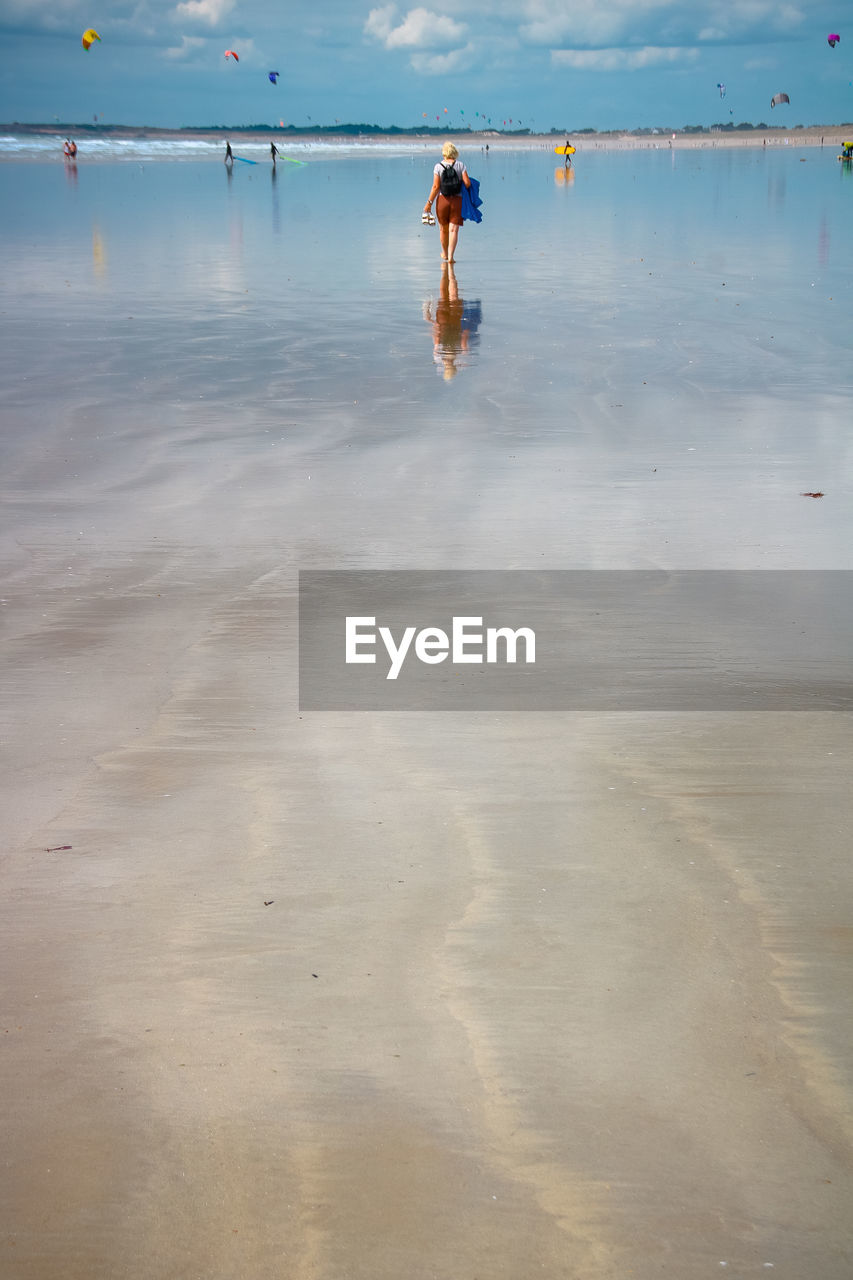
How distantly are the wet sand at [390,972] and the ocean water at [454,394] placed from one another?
4.70ft

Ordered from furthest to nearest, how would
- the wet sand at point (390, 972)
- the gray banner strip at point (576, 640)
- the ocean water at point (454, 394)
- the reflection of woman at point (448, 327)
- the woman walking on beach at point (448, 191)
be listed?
the woman walking on beach at point (448, 191) < the reflection of woman at point (448, 327) < the ocean water at point (454, 394) < the gray banner strip at point (576, 640) < the wet sand at point (390, 972)

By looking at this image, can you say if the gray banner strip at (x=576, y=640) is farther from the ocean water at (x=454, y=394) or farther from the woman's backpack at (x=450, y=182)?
the woman's backpack at (x=450, y=182)

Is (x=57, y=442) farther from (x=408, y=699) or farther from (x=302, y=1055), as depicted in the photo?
(x=302, y=1055)

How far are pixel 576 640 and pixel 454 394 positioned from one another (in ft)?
15.0

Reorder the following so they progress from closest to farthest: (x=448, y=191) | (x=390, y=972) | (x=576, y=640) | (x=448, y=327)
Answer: (x=390, y=972) < (x=576, y=640) < (x=448, y=327) < (x=448, y=191)

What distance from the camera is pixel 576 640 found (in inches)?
183

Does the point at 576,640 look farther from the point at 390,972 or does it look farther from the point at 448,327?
the point at 448,327

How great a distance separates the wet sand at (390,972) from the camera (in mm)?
2066

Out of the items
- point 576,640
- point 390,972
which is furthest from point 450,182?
point 390,972

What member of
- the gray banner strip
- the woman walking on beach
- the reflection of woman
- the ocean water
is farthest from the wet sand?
the woman walking on beach

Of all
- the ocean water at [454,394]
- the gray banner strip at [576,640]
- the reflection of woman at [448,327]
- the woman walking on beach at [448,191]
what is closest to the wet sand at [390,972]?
the gray banner strip at [576,640]

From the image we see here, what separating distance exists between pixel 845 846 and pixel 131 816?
1881 mm

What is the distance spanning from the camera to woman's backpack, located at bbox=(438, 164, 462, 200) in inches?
634

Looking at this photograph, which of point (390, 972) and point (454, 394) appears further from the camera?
point (454, 394)
